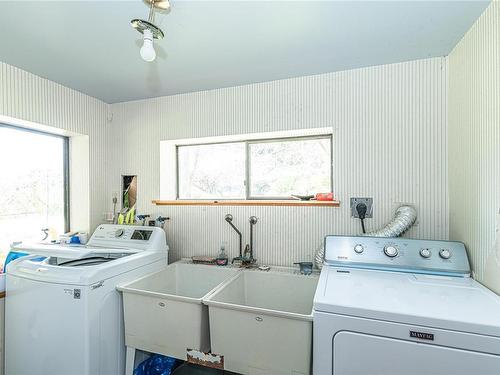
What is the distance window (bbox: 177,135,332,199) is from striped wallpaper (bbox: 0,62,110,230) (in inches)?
28.6

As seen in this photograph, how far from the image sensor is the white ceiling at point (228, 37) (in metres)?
1.21

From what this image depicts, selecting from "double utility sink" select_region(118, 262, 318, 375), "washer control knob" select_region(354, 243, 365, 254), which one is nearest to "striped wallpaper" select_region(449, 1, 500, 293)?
"washer control knob" select_region(354, 243, 365, 254)

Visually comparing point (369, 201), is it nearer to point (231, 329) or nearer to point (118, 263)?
point (231, 329)

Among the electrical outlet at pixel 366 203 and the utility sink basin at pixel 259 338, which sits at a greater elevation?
the electrical outlet at pixel 366 203

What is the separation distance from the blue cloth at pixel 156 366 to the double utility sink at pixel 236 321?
23 centimetres

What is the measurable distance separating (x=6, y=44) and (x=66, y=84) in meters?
0.55

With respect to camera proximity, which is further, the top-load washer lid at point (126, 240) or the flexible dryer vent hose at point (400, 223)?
the top-load washer lid at point (126, 240)

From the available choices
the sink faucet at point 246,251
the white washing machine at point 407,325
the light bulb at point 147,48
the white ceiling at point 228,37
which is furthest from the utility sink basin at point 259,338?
the white ceiling at point 228,37

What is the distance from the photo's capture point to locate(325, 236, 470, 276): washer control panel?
4.50ft

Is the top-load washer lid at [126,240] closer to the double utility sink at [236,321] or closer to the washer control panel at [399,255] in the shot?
the double utility sink at [236,321]

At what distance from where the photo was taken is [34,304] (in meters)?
1.43

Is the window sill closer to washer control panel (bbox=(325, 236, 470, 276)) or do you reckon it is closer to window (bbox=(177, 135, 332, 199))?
window (bbox=(177, 135, 332, 199))

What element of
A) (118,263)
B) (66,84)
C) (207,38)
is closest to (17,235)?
(118,263)

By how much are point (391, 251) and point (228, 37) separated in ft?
4.93
